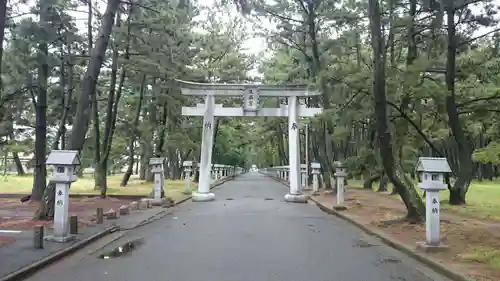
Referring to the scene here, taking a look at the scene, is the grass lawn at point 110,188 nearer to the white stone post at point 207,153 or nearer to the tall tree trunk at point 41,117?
the white stone post at point 207,153

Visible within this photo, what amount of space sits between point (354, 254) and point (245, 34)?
33459mm

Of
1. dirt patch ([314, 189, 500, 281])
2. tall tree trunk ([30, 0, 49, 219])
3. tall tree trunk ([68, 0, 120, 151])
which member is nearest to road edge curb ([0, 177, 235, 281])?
tall tree trunk ([68, 0, 120, 151])

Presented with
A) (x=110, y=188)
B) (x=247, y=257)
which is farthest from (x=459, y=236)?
(x=110, y=188)

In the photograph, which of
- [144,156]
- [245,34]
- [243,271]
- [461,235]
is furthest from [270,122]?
[243,271]

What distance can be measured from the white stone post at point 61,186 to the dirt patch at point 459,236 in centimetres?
679

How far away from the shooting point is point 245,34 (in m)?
41.7

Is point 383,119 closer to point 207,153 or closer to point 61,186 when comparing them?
point 61,186

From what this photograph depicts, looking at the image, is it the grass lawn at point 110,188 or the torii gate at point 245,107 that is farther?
the grass lawn at point 110,188

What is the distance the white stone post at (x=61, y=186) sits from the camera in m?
10.3

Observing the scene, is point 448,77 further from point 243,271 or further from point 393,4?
point 243,271

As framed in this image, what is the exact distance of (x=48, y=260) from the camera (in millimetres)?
8578

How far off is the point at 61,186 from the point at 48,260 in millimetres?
2142

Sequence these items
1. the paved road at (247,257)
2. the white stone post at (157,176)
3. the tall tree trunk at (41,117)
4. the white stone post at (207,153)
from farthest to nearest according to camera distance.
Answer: the white stone post at (207,153), the white stone post at (157,176), the tall tree trunk at (41,117), the paved road at (247,257)

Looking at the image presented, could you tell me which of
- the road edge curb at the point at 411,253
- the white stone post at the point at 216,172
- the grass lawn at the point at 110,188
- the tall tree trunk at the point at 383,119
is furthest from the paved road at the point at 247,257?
the white stone post at the point at 216,172
